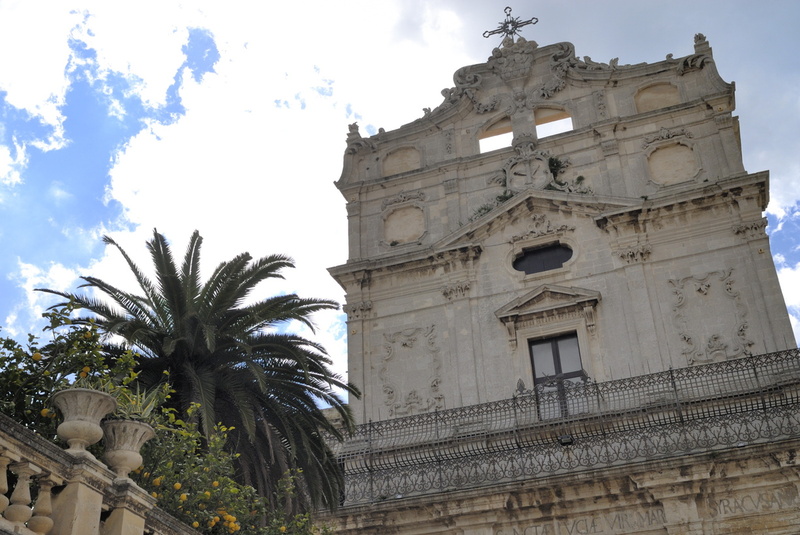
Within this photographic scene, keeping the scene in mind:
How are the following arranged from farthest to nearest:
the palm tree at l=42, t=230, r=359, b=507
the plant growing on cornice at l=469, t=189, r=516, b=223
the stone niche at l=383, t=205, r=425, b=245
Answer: the stone niche at l=383, t=205, r=425, b=245 < the plant growing on cornice at l=469, t=189, r=516, b=223 < the palm tree at l=42, t=230, r=359, b=507

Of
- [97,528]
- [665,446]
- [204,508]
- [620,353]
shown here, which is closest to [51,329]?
[204,508]

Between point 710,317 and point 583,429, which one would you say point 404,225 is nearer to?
point 710,317

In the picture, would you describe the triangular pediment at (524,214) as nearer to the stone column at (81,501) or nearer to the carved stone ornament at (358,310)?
the carved stone ornament at (358,310)

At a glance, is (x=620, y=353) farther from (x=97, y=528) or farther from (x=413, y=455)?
(x=97, y=528)

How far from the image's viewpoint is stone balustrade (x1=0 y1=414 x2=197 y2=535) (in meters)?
5.97

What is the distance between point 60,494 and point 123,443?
2.96 feet

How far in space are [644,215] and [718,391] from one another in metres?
4.87

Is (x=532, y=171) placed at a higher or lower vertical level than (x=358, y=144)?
lower

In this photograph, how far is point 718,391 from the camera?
1741 centimetres

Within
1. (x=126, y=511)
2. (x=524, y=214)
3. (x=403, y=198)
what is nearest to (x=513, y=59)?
(x=403, y=198)

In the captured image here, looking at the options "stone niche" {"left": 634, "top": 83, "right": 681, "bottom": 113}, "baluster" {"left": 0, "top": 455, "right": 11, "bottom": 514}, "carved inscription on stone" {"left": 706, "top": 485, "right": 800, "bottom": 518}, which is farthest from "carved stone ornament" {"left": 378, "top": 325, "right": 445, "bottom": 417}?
"baluster" {"left": 0, "top": 455, "right": 11, "bottom": 514}

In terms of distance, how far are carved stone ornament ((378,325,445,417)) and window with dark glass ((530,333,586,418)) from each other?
2.20 meters

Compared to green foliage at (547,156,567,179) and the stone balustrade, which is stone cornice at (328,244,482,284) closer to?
green foliage at (547,156,567,179)

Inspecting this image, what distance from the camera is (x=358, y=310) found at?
867 inches
